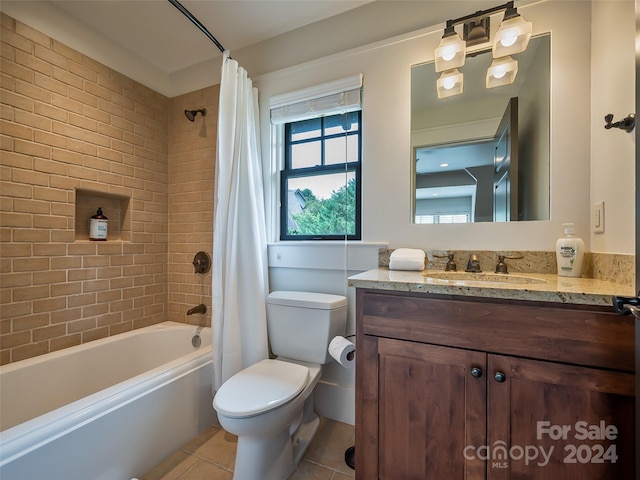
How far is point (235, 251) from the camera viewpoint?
5.19 ft

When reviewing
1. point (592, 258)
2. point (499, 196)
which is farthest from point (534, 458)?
point (499, 196)

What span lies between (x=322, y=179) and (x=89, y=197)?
161 cm

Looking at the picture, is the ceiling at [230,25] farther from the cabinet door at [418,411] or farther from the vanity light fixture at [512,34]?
the cabinet door at [418,411]

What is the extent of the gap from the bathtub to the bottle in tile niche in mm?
689

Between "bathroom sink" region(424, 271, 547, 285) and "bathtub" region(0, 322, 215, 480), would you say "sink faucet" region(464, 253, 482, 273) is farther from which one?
"bathtub" region(0, 322, 215, 480)

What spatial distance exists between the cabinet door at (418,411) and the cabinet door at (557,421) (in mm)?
50

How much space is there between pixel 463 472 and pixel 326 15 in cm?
235

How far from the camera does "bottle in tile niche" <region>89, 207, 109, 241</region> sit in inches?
71.0

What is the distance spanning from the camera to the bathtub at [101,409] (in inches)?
36.8

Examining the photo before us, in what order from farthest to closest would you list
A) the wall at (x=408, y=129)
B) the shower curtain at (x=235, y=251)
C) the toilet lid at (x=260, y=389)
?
the shower curtain at (x=235, y=251) < the wall at (x=408, y=129) < the toilet lid at (x=260, y=389)

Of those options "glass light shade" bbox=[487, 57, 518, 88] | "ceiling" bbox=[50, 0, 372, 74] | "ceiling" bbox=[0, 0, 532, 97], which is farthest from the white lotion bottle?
"ceiling" bbox=[50, 0, 372, 74]

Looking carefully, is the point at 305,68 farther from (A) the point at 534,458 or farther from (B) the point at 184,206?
(A) the point at 534,458

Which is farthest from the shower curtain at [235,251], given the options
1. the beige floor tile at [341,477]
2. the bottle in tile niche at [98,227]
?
the bottle in tile niche at [98,227]

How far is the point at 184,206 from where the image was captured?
2.19 meters
